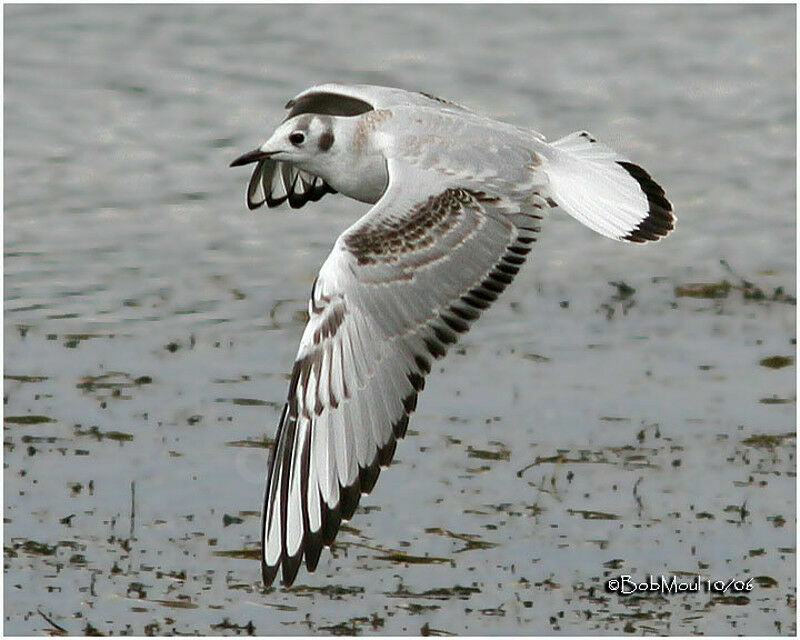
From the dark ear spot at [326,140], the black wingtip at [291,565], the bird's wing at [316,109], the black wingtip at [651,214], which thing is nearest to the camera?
the black wingtip at [291,565]

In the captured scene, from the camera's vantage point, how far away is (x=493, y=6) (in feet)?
54.4

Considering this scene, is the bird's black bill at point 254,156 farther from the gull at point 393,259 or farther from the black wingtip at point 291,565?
the black wingtip at point 291,565

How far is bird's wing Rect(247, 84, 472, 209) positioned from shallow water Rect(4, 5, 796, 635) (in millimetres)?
1001

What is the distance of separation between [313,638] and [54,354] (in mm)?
3273

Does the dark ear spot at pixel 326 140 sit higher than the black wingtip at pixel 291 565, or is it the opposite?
the dark ear spot at pixel 326 140

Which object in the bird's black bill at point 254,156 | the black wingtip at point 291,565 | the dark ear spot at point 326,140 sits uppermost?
the dark ear spot at point 326,140

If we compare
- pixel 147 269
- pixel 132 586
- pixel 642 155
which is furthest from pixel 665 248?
pixel 132 586

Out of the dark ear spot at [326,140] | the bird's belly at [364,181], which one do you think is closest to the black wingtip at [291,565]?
the bird's belly at [364,181]

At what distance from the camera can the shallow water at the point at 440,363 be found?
7359mm

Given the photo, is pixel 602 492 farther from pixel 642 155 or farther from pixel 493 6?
pixel 493 6

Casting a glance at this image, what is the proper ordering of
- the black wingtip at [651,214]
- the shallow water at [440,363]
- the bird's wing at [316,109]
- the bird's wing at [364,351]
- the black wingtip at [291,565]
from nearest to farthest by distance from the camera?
the bird's wing at [364,351]
the black wingtip at [291,565]
the black wingtip at [651,214]
the shallow water at [440,363]
the bird's wing at [316,109]

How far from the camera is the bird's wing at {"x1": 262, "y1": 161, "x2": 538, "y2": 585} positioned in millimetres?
6496

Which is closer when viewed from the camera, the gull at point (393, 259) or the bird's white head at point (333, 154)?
the gull at point (393, 259)

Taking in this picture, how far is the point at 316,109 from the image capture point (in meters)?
8.20
